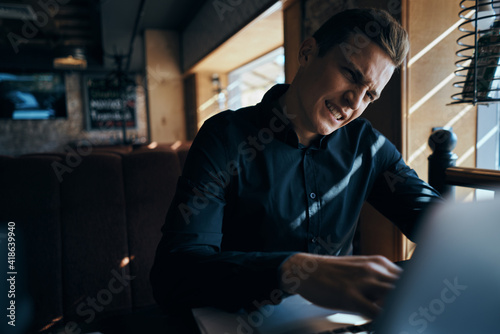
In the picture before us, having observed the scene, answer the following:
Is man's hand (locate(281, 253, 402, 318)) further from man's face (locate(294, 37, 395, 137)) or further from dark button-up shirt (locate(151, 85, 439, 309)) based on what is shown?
man's face (locate(294, 37, 395, 137))

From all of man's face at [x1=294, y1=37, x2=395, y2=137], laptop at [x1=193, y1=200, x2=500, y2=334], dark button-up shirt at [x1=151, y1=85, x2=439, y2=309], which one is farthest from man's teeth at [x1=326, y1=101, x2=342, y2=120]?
laptop at [x1=193, y1=200, x2=500, y2=334]

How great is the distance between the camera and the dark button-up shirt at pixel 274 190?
838 mm

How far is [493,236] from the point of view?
1.33 feet

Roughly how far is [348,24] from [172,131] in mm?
5358

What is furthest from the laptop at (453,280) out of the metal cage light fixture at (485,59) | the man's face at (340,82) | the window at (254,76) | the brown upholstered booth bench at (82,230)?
the window at (254,76)

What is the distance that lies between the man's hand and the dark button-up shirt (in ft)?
0.70

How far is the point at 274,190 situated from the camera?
1.03 m

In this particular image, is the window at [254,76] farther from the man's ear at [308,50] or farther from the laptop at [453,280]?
the laptop at [453,280]

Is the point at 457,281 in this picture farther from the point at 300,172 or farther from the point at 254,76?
the point at 254,76

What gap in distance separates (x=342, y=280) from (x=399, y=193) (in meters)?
0.69

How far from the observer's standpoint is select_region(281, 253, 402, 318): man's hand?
546mm

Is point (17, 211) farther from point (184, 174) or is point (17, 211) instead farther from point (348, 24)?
point (348, 24)

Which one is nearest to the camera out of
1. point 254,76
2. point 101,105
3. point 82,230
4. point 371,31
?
point 371,31

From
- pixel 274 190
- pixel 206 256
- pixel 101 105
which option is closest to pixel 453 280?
pixel 206 256
